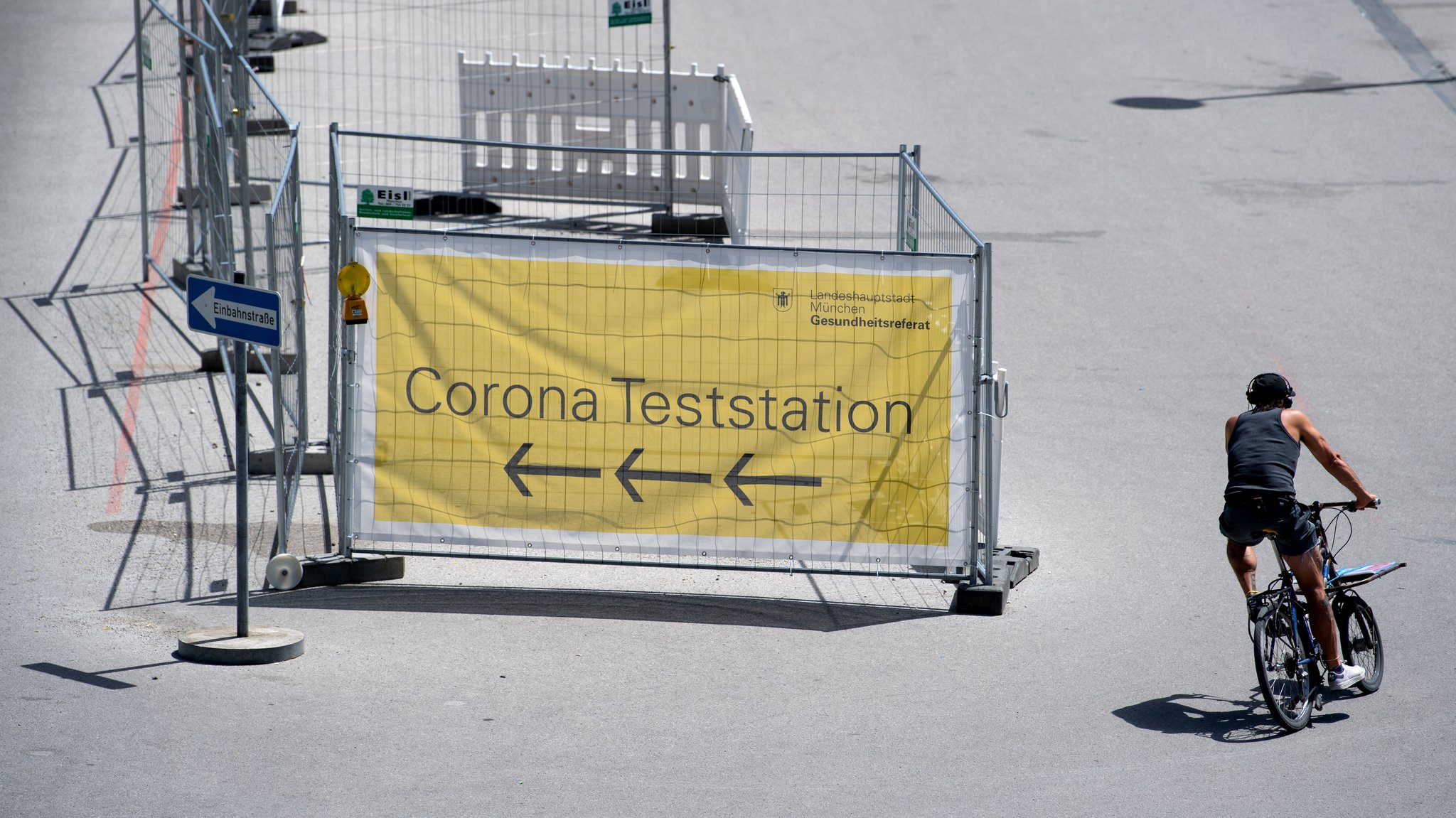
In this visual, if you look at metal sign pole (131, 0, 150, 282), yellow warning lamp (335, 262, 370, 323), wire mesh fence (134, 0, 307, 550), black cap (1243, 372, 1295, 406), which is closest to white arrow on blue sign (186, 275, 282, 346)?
wire mesh fence (134, 0, 307, 550)

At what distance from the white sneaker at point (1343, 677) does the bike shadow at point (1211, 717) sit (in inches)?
5.8

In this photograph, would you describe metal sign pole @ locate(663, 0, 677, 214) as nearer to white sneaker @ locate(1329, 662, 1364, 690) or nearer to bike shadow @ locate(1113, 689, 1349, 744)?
bike shadow @ locate(1113, 689, 1349, 744)

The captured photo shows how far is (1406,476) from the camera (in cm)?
1059

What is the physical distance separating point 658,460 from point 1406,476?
5732mm

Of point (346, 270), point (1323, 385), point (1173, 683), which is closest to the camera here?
point (1173, 683)

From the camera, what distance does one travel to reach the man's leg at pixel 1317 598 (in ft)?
23.6

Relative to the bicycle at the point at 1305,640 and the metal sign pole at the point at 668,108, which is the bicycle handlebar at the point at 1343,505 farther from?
the metal sign pole at the point at 668,108

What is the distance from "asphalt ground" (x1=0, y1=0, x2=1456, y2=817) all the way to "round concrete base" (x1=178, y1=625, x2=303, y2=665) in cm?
14

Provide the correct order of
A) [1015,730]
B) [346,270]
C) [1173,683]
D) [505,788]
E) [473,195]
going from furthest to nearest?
[473,195] < [346,270] < [1173,683] < [1015,730] < [505,788]

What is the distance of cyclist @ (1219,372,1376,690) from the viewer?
7.18m

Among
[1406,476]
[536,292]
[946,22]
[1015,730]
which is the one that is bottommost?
[1015,730]

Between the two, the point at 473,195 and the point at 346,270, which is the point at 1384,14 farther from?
the point at 346,270

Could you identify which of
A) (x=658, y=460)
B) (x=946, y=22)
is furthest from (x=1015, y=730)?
(x=946, y=22)

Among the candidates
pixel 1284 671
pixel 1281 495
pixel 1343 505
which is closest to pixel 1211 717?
pixel 1284 671
